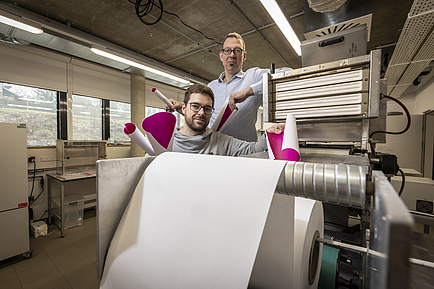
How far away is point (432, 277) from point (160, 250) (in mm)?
973

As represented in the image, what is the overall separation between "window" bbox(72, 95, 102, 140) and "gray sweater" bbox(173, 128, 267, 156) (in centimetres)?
360

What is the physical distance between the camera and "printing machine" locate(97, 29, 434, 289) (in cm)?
18

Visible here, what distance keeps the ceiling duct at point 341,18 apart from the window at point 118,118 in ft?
13.3

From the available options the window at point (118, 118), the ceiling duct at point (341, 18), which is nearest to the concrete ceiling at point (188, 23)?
the ceiling duct at point (341, 18)

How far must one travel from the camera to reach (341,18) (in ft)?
6.48

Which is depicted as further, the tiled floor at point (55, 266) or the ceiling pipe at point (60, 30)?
the ceiling pipe at point (60, 30)

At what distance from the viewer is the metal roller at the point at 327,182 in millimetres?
283

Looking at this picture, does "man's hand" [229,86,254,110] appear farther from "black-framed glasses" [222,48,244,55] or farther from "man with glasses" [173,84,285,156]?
"black-framed glasses" [222,48,244,55]

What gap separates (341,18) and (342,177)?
241 centimetres

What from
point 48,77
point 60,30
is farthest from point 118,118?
point 60,30

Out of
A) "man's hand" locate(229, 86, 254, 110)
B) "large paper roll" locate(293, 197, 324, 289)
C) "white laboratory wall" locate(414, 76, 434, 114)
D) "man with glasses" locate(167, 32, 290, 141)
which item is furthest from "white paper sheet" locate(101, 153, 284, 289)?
"white laboratory wall" locate(414, 76, 434, 114)

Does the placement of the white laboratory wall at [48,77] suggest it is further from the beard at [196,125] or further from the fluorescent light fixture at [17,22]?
the beard at [196,125]

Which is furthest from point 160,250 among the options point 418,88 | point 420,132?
point 418,88

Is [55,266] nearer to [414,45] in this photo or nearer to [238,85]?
[238,85]
